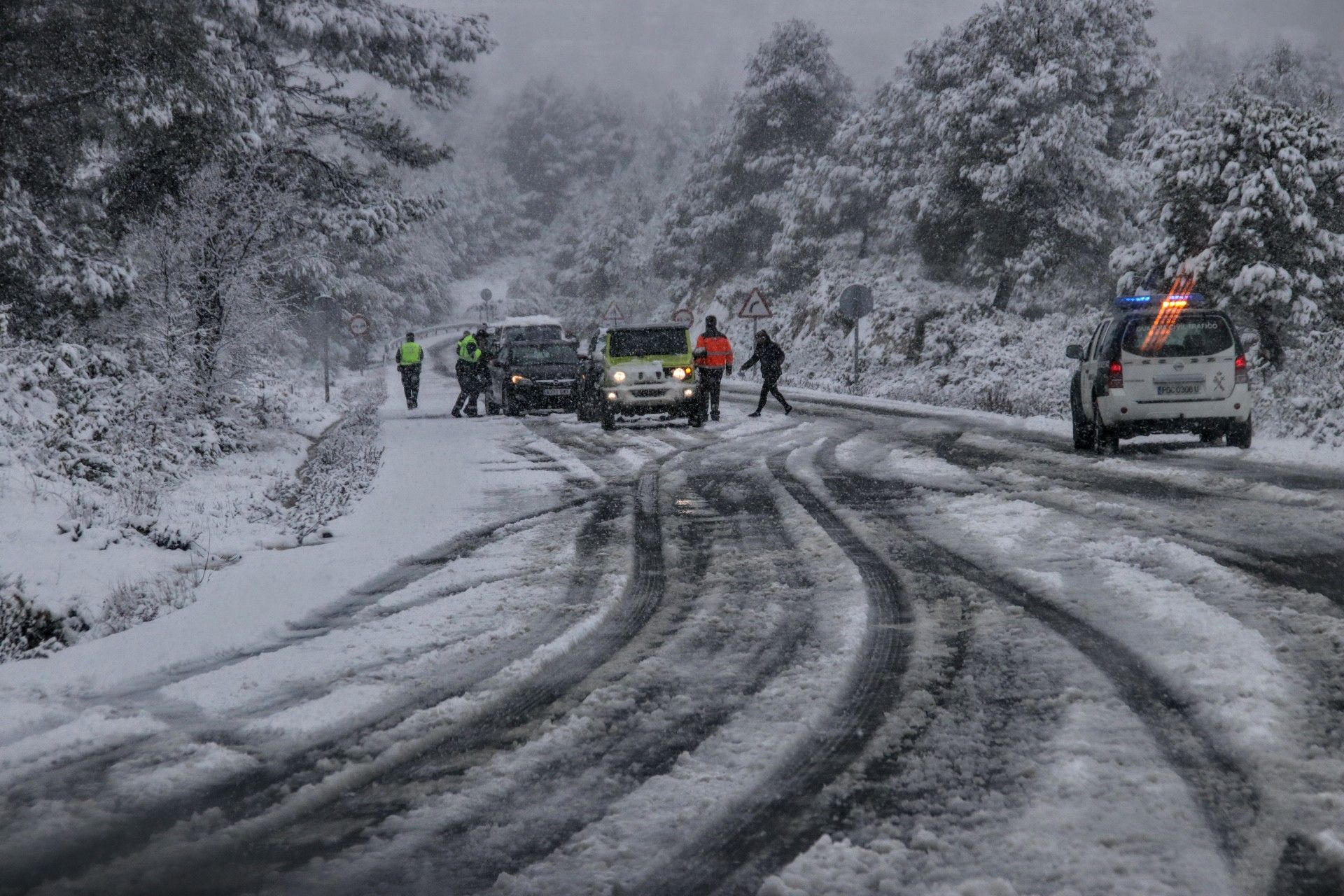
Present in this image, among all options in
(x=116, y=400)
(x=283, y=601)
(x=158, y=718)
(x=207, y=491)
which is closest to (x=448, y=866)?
(x=158, y=718)

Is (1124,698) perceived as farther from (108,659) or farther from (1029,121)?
(1029,121)

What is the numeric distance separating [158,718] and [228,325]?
12127mm

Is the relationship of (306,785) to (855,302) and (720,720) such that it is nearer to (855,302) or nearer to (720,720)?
(720,720)

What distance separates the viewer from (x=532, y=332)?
29.0 metres

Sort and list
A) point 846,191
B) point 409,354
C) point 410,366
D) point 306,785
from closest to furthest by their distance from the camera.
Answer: point 306,785 < point 409,354 < point 410,366 < point 846,191

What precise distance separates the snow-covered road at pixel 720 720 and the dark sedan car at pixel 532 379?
542 inches

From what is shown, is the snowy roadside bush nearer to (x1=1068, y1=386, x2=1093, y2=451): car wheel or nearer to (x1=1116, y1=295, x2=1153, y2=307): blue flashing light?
(x1=1068, y1=386, x2=1093, y2=451): car wheel

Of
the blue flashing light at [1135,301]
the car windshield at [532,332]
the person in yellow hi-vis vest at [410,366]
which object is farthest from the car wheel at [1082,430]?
the car windshield at [532,332]

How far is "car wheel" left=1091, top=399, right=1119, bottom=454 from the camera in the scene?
12391 millimetres

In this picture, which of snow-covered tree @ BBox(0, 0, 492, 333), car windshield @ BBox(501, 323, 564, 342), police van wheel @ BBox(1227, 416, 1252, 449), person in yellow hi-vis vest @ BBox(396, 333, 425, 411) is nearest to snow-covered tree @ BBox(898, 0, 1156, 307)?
car windshield @ BBox(501, 323, 564, 342)

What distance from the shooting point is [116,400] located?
39.9 feet

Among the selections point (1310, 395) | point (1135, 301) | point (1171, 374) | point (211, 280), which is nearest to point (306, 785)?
point (1171, 374)

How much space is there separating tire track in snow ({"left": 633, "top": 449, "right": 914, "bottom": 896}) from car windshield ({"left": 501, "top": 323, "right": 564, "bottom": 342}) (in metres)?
24.2

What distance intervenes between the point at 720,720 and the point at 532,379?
721 inches
